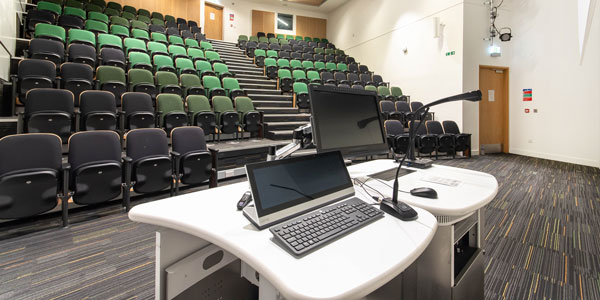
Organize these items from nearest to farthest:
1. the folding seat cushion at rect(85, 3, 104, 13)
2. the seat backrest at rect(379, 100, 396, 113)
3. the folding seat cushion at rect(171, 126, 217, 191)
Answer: the folding seat cushion at rect(171, 126, 217, 191) < the seat backrest at rect(379, 100, 396, 113) < the folding seat cushion at rect(85, 3, 104, 13)

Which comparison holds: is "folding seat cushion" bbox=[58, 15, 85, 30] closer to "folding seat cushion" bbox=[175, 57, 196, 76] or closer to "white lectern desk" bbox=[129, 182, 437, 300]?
"folding seat cushion" bbox=[175, 57, 196, 76]

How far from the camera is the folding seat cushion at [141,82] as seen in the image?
3.76 meters

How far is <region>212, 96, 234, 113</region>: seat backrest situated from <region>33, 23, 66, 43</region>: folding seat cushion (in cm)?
264

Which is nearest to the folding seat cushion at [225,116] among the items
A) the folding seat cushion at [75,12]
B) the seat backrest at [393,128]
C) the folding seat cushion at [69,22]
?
the seat backrest at [393,128]

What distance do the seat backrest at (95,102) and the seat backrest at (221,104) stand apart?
1315mm

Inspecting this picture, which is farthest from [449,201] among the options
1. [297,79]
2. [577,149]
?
[577,149]

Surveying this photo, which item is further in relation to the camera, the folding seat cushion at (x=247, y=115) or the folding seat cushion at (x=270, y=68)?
the folding seat cushion at (x=270, y=68)

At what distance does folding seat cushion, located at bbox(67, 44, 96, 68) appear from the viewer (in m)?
3.85

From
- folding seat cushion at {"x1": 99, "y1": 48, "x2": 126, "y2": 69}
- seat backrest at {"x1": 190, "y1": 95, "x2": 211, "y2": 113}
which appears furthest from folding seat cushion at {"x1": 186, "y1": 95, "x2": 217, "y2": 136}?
folding seat cushion at {"x1": 99, "y1": 48, "x2": 126, "y2": 69}

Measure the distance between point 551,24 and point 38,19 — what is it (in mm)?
9430

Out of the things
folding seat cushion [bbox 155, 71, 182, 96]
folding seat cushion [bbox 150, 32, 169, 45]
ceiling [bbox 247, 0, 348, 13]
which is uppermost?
ceiling [bbox 247, 0, 348, 13]

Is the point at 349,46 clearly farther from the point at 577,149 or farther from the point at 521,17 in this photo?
the point at 577,149

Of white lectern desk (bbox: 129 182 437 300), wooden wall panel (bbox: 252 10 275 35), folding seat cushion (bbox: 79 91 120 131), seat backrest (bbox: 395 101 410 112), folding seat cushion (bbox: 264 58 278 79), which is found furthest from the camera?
wooden wall panel (bbox: 252 10 275 35)

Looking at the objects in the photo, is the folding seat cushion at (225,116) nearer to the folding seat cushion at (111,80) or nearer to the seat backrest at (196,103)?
the seat backrest at (196,103)
